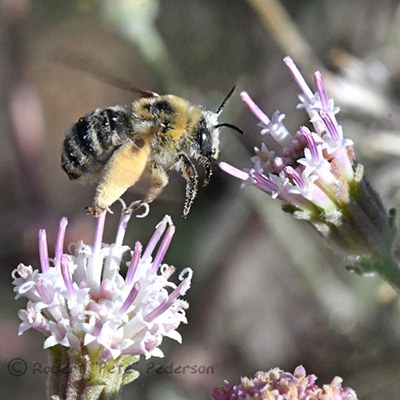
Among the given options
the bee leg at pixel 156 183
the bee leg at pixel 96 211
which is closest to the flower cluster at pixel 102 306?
the bee leg at pixel 96 211

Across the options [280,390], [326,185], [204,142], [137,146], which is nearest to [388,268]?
[326,185]

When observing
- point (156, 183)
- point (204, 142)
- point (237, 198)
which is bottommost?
point (156, 183)

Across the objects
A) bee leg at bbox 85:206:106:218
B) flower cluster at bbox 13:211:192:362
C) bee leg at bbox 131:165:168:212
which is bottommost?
flower cluster at bbox 13:211:192:362

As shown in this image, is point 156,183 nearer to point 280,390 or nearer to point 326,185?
point 326,185

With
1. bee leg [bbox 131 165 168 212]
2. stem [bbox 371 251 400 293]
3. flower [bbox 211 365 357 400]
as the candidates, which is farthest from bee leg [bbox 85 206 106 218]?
stem [bbox 371 251 400 293]

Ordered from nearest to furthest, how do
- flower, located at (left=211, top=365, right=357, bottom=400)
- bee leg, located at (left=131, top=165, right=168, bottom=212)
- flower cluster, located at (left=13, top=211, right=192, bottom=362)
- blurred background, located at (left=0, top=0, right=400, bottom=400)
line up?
flower, located at (left=211, top=365, right=357, bottom=400), flower cluster, located at (left=13, top=211, right=192, bottom=362), bee leg, located at (left=131, top=165, right=168, bottom=212), blurred background, located at (left=0, top=0, right=400, bottom=400)

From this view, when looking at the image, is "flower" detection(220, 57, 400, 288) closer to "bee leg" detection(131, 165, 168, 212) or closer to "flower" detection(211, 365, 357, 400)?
"bee leg" detection(131, 165, 168, 212)

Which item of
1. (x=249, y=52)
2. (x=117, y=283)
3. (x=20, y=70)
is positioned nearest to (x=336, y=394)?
(x=117, y=283)
